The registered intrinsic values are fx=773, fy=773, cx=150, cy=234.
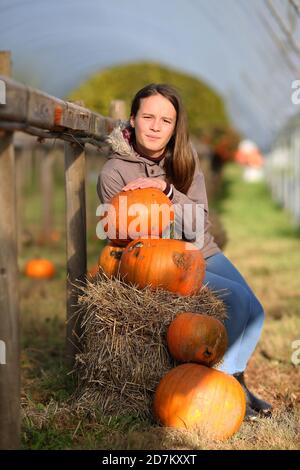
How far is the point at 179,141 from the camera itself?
384 centimetres

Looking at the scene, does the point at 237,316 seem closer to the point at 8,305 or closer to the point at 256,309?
the point at 256,309

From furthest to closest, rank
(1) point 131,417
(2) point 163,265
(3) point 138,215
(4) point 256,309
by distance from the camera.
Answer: (4) point 256,309 → (3) point 138,215 → (2) point 163,265 → (1) point 131,417

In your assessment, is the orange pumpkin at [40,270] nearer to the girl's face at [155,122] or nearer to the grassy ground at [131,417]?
the grassy ground at [131,417]

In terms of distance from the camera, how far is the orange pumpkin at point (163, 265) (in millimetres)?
3453

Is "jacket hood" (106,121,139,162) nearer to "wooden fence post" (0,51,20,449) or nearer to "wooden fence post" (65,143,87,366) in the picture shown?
"wooden fence post" (65,143,87,366)

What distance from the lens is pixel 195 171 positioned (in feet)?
12.8

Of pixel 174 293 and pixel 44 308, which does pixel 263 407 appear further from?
pixel 44 308

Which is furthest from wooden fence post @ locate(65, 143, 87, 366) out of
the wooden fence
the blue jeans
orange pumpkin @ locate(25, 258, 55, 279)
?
orange pumpkin @ locate(25, 258, 55, 279)

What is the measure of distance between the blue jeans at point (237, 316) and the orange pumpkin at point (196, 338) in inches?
11.2

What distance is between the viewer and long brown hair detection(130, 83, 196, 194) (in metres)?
3.82

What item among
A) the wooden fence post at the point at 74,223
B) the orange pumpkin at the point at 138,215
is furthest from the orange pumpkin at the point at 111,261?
the wooden fence post at the point at 74,223

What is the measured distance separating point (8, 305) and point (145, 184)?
4.08 ft

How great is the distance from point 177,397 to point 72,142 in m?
1.46

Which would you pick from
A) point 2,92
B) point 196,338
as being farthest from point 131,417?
point 2,92
